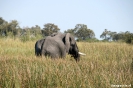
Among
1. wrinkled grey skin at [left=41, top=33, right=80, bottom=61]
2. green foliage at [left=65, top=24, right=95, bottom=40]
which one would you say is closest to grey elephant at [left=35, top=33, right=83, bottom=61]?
wrinkled grey skin at [left=41, top=33, right=80, bottom=61]

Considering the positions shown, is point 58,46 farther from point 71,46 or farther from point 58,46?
point 71,46

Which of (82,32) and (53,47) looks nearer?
(53,47)

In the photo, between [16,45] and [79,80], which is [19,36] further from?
[79,80]

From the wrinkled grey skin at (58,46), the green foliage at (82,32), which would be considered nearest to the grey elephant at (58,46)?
the wrinkled grey skin at (58,46)

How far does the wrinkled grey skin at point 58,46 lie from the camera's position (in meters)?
7.27

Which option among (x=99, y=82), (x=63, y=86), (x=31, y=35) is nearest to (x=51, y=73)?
(x=63, y=86)

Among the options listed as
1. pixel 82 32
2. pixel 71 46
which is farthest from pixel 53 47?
pixel 82 32

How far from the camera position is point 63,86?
3.12 m

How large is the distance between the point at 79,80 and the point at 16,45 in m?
9.72

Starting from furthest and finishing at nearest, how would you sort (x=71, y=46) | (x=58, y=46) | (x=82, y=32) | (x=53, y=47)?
(x=82, y=32)
(x=71, y=46)
(x=58, y=46)
(x=53, y=47)

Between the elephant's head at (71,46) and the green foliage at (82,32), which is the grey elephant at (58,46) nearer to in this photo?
the elephant's head at (71,46)

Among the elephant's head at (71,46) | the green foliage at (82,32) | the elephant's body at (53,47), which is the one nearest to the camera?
the elephant's body at (53,47)

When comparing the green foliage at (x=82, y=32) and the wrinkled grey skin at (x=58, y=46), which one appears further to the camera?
the green foliage at (x=82, y=32)

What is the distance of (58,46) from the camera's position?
7742mm
